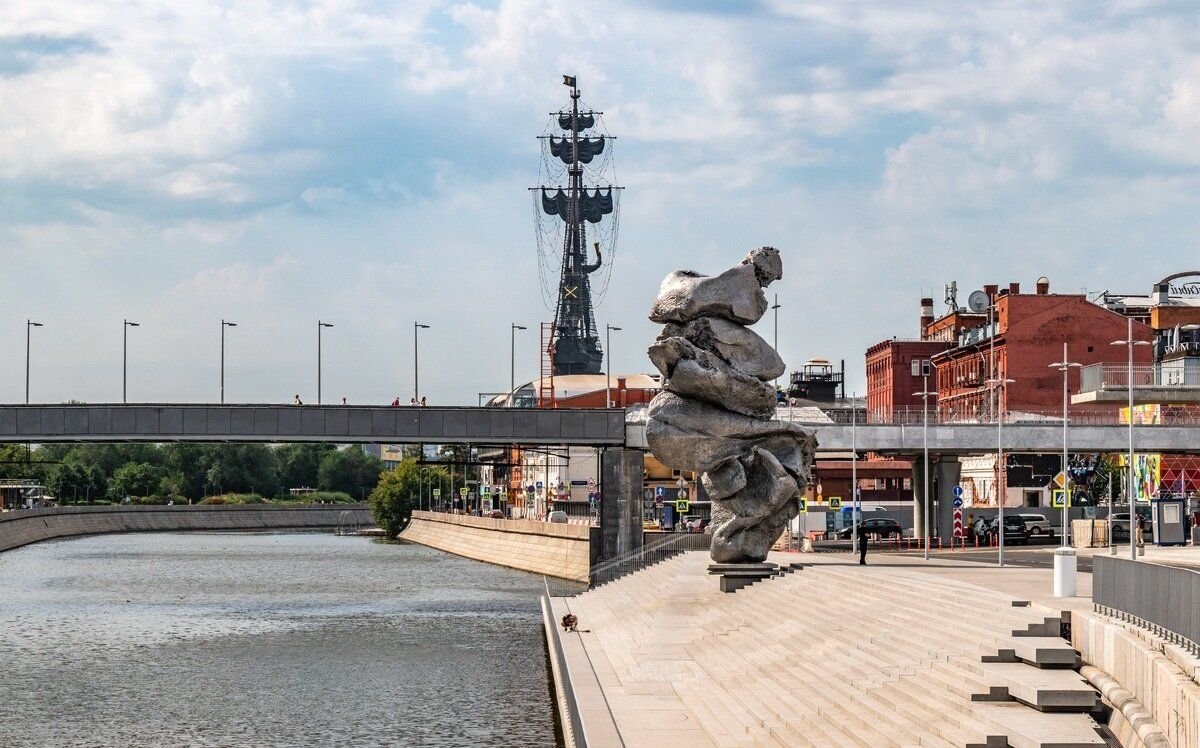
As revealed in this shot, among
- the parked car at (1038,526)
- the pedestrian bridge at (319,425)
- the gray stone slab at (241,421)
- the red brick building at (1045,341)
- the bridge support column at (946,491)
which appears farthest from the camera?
the red brick building at (1045,341)

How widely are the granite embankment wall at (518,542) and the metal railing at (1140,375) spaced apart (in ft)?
90.4

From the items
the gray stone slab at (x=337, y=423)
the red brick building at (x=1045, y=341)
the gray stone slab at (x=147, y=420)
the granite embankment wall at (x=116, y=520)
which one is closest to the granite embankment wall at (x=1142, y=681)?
the gray stone slab at (x=337, y=423)

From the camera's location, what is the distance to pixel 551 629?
159ft

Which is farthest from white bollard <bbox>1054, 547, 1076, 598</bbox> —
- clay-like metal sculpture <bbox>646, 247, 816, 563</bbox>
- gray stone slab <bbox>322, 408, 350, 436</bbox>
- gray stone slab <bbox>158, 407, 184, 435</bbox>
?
gray stone slab <bbox>158, 407, 184, 435</bbox>

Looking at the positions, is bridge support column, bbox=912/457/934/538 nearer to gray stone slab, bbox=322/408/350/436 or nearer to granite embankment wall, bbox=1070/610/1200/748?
gray stone slab, bbox=322/408/350/436

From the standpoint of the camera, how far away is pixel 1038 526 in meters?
87.3

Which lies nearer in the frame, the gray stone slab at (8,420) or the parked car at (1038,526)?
the gray stone slab at (8,420)

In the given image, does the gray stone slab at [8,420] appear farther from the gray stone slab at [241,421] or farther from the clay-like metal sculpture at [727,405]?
the clay-like metal sculpture at [727,405]

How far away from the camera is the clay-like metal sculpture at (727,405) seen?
156 ft

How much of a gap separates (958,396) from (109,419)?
73884mm

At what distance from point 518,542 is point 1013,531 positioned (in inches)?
1251

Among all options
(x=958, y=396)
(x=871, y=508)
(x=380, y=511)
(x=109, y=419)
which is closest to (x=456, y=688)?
(x=109, y=419)

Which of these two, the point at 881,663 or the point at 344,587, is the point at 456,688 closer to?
the point at 881,663

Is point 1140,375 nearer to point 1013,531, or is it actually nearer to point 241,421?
point 1013,531
